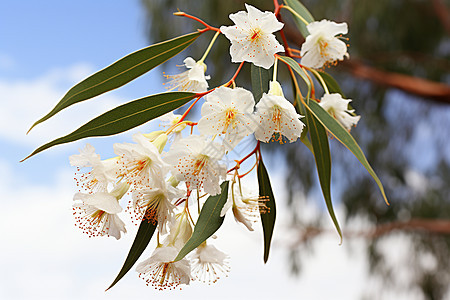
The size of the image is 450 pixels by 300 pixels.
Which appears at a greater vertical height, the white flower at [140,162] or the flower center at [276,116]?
the white flower at [140,162]

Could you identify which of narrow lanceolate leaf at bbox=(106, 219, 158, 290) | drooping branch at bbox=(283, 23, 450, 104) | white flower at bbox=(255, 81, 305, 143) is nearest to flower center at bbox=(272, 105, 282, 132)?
white flower at bbox=(255, 81, 305, 143)

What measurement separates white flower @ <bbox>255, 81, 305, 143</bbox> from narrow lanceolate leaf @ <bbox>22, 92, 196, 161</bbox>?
4.6 inches

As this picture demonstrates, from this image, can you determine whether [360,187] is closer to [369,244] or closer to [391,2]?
[369,244]

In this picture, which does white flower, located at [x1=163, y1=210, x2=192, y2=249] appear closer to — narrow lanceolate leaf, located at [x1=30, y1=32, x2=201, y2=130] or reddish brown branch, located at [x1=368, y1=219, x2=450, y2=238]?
narrow lanceolate leaf, located at [x1=30, y1=32, x2=201, y2=130]

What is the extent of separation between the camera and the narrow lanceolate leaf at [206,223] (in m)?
0.67

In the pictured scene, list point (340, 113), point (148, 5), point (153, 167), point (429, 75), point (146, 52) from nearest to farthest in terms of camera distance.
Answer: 1. point (153, 167)
2. point (146, 52)
3. point (340, 113)
4. point (148, 5)
5. point (429, 75)

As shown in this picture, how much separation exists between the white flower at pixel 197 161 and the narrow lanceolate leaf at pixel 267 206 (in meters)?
0.14

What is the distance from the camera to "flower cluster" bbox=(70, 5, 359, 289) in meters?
0.65

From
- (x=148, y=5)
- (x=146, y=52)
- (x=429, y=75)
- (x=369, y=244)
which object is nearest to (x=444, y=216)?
(x=369, y=244)

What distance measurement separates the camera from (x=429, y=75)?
3.89 m

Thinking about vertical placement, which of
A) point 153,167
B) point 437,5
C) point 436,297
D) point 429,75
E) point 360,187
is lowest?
point 436,297

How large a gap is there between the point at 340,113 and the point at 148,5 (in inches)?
103

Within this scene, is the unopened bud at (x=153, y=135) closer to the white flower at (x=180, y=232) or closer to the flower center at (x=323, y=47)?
the white flower at (x=180, y=232)

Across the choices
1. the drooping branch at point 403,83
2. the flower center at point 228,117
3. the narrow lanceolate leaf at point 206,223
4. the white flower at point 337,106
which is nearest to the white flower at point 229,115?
the flower center at point 228,117
